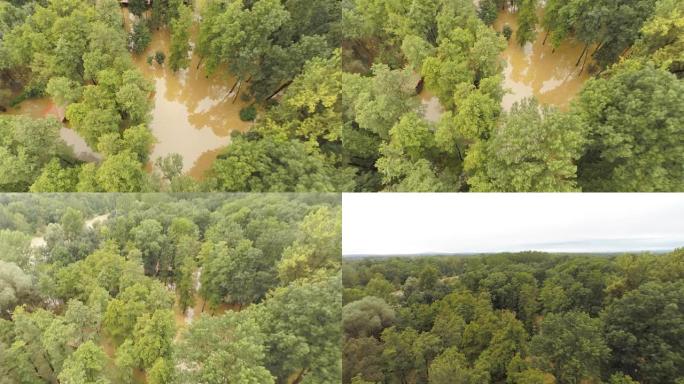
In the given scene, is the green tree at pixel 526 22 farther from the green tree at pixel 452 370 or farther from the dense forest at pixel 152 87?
the green tree at pixel 452 370

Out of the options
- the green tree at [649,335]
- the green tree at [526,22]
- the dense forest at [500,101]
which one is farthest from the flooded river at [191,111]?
the green tree at [649,335]

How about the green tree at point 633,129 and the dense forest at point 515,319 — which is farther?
the green tree at point 633,129

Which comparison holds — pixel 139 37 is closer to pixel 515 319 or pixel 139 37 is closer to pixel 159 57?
pixel 159 57

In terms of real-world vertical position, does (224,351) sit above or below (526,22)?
below

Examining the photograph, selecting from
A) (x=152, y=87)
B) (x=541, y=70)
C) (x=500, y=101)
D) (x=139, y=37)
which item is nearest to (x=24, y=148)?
(x=152, y=87)

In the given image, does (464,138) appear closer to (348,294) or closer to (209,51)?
(348,294)

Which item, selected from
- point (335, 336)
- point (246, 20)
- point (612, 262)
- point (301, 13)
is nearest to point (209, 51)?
point (246, 20)
